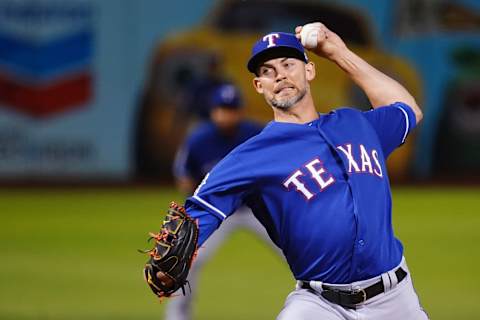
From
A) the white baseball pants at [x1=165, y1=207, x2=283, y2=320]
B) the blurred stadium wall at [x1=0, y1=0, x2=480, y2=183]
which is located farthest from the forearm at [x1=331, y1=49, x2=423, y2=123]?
the blurred stadium wall at [x1=0, y1=0, x2=480, y2=183]

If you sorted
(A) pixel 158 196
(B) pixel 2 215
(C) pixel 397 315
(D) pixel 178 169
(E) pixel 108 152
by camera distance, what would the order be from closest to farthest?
(C) pixel 397 315 → (D) pixel 178 169 → (B) pixel 2 215 → (A) pixel 158 196 → (E) pixel 108 152

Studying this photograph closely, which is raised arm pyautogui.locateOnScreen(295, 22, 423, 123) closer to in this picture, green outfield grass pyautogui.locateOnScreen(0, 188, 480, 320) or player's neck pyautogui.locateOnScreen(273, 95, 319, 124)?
player's neck pyautogui.locateOnScreen(273, 95, 319, 124)

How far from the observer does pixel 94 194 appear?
17.7m

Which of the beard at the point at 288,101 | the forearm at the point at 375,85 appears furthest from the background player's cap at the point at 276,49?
the forearm at the point at 375,85

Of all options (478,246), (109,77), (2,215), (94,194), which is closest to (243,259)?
(478,246)

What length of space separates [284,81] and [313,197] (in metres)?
0.55

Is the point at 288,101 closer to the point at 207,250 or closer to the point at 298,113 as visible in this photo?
the point at 298,113

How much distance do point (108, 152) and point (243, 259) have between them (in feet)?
22.2

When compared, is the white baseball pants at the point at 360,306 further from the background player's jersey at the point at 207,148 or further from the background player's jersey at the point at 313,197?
the background player's jersey at the point at 207,148

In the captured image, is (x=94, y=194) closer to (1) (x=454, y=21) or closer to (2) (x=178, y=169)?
(1) (x=454, y=21)

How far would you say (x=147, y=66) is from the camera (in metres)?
18.9

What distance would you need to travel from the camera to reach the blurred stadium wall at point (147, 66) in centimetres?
1861

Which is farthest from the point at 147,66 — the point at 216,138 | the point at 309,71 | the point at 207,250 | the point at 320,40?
the point at 309,71

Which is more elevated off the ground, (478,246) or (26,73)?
(26,73)
